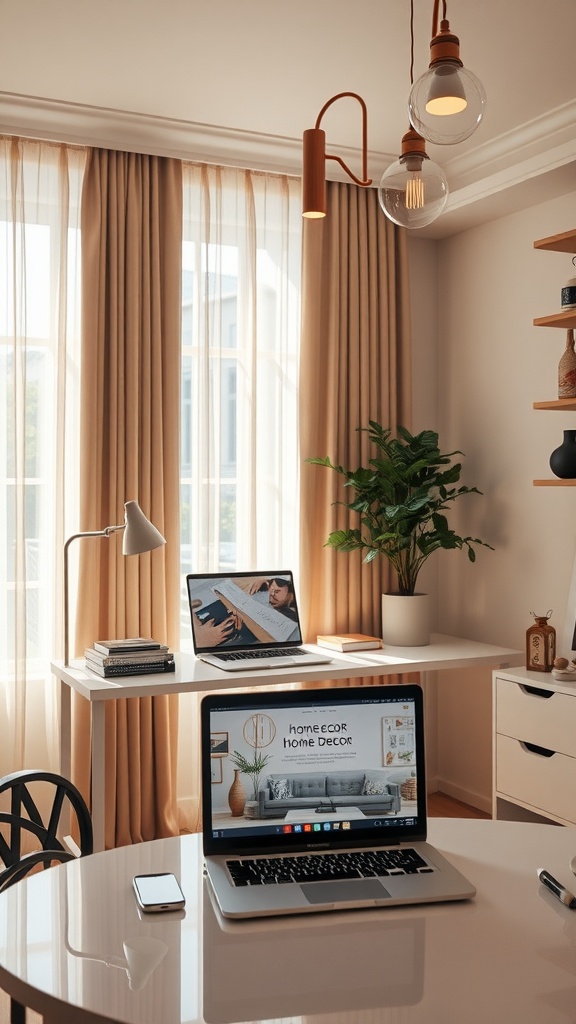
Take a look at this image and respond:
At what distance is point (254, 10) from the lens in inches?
103

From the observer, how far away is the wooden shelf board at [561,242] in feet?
10.1

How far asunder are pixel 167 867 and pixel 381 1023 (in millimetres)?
545

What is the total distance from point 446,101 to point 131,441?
2.35 m

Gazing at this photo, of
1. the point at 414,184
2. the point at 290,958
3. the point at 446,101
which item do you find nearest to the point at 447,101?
the point at 446,101

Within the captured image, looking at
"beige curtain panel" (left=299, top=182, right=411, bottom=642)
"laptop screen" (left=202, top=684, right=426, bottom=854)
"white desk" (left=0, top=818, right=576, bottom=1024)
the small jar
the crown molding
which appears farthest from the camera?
Result: "beige curtain panel" (left=299, top=182, right=411, bottom=642)

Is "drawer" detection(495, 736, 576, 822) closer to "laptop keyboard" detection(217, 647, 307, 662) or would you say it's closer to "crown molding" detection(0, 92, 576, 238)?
"laptop keyboard" detection(217, 647, 307, 662)

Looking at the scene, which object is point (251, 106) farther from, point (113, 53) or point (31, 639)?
point (31, 639)

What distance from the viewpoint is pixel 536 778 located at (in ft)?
10.3

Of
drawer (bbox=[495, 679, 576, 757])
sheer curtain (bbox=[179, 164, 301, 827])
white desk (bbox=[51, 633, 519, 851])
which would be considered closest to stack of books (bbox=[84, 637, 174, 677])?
white desk (bbox=[51, 633, 519, 851])

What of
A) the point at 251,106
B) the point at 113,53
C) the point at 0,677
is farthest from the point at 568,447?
the point at 0,677

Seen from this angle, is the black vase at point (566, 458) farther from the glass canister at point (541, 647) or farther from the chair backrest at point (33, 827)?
the chair backrest at point (33, 827)

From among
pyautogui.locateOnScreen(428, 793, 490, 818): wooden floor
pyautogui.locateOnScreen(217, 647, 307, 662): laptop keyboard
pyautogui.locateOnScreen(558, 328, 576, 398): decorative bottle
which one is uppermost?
pyautogui.locateOnScreen(558, 328, 576, 398): decorative bottle

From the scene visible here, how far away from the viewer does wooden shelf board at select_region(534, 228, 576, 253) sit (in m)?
3.08

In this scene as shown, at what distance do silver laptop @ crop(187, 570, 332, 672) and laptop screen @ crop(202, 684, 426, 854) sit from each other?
171 centimetres
